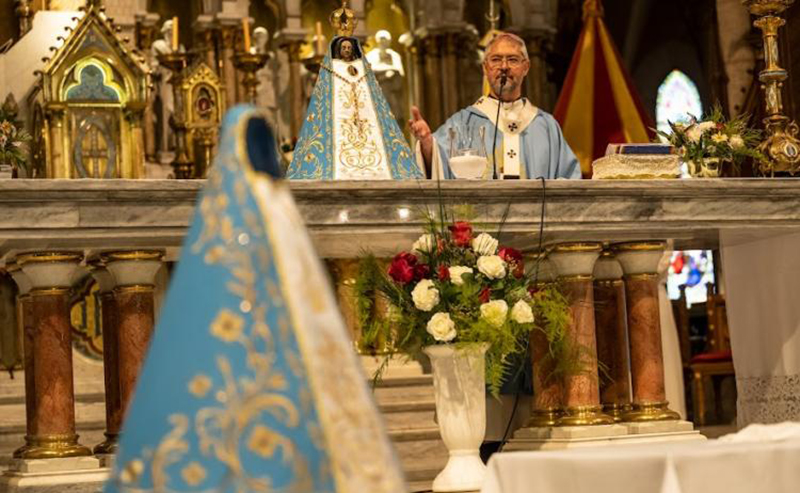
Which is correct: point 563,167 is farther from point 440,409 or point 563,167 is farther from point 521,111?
point 440,409

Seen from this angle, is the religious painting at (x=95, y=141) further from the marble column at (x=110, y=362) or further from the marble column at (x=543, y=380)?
the marble column at (x=543, y=380)

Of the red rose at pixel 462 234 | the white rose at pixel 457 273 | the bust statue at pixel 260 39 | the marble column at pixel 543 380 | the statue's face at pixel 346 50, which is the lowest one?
the marble column at pixel 543 380

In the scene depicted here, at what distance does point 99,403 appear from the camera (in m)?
8.66

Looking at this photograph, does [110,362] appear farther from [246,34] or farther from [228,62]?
[228,62]

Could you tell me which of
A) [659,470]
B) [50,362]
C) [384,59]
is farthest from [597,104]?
[659,470]

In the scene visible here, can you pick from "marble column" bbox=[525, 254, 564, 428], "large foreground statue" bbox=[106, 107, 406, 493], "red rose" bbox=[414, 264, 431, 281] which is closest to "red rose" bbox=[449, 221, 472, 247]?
"red rose" bbox=[414, 264, 431, 281]

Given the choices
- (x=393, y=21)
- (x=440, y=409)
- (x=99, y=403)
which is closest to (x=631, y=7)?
(x=393, y=21)

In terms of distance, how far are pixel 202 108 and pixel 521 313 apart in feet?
19.8

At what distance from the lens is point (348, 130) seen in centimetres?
661

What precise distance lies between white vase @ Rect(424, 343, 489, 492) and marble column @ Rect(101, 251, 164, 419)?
1.17m

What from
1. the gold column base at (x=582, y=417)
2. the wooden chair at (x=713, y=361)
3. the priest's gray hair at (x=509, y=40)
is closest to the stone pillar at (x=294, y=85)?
the wooden chair at (x=713, y=361)

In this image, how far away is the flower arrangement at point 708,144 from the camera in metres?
6.80

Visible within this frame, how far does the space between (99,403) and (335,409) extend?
6236 mm

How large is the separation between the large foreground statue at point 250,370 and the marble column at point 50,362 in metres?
3.41
